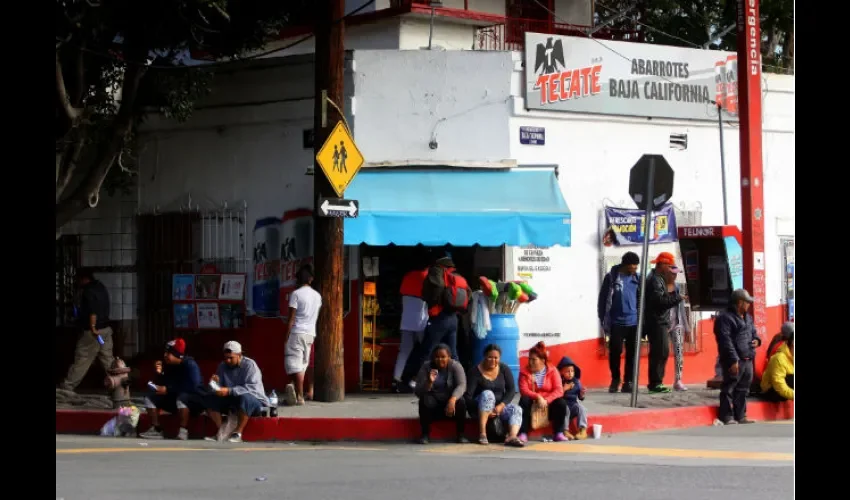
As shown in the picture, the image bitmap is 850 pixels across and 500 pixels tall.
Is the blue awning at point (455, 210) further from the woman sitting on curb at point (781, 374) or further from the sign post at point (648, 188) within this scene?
the woman sitting on curb at point (781, 374)

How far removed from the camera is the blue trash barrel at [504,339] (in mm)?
17156

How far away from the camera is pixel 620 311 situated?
17.5m

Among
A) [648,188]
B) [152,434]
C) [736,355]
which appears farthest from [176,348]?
[736,355]

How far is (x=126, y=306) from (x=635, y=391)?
808 cm

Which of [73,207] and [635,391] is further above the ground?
[73,207]

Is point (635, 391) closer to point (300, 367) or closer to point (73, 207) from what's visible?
point (300, 367)

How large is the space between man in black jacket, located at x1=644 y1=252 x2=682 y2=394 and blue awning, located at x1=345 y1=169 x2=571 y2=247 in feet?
4.01

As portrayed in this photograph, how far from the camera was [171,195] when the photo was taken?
19.7 metres

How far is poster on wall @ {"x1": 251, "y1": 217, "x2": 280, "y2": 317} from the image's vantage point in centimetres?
1872

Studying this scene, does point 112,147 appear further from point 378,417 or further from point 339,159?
point 378,417

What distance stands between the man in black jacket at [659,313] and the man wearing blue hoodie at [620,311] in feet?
0.67

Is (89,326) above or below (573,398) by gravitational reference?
above

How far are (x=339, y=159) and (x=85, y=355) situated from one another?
4.62 m
